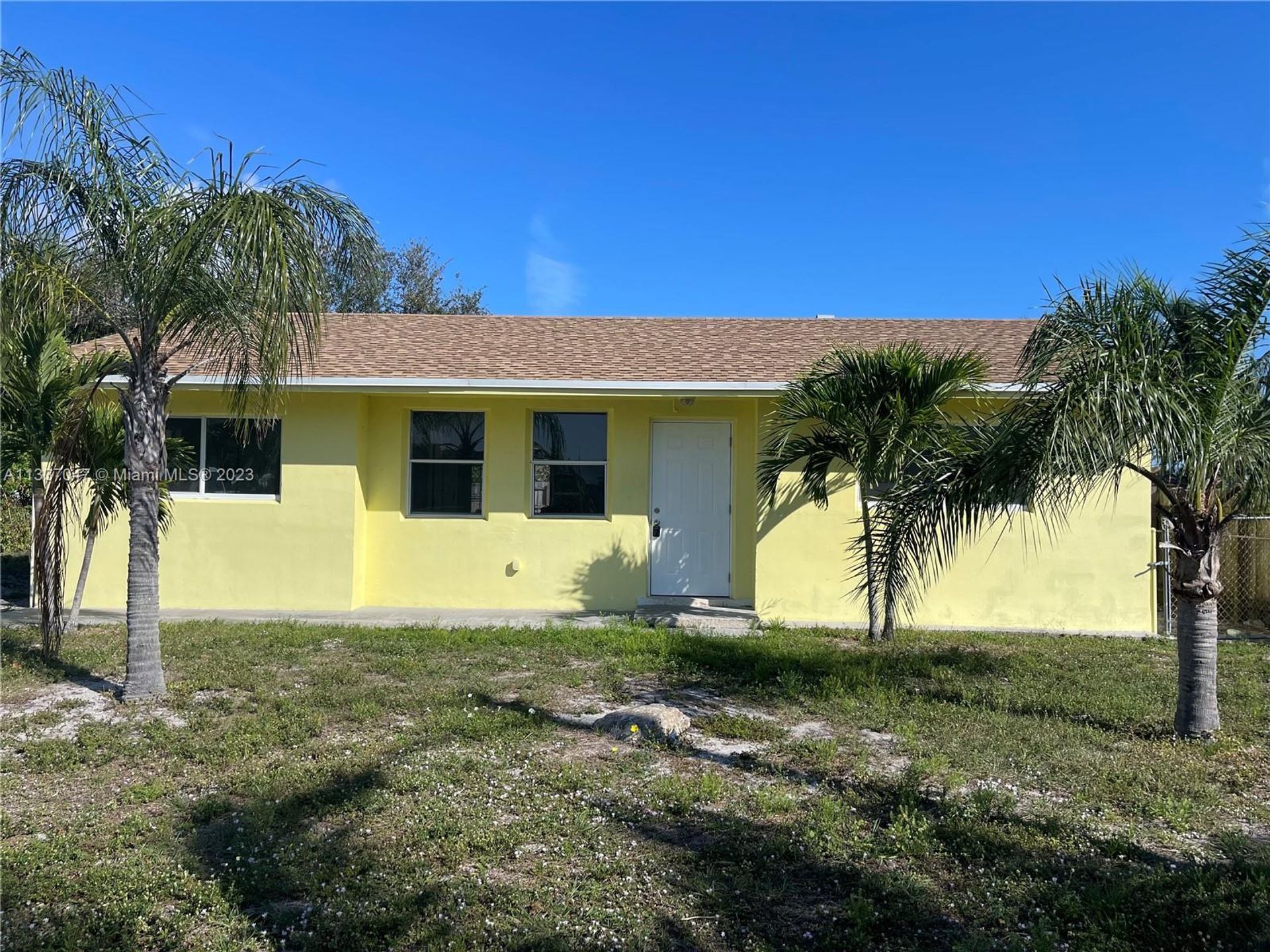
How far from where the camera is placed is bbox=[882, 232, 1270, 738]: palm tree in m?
4.79

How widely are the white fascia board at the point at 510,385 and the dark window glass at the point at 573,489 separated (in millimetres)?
1237

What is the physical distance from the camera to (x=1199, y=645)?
5430 millimetres

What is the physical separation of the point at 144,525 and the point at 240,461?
4.77m

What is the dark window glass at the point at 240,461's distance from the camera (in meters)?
10.5

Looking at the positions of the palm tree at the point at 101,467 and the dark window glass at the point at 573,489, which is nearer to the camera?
the palm tree at the point at 101,467

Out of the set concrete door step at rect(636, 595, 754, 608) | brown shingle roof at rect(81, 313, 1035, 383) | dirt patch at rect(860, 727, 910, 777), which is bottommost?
Answer: dirt patch at rect(860, 727, 910, 777)

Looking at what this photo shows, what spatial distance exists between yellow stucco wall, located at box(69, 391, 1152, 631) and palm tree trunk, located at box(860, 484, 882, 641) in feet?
2.75

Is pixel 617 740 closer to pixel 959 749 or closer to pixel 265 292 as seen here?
pixel 959 749

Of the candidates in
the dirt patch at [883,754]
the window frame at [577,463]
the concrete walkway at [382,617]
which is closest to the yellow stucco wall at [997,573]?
the concrete walkway at [382,617]

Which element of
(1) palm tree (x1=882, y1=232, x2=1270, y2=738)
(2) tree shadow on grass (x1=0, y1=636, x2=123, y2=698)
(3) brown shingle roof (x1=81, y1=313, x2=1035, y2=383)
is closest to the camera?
(1) palm tree (x1=882, y1=232, x2=1270, y2=738)

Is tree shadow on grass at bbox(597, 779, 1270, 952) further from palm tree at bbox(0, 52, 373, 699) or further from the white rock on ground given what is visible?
palm tree at bbox(0, 52, 373, 699)

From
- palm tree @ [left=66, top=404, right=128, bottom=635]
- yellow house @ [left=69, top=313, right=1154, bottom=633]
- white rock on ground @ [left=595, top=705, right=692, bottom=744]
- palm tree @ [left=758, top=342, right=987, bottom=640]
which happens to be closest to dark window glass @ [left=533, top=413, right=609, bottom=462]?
yellow house @ [left=69, top=313, right=1154, bottom=633]

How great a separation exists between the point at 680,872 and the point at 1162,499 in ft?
31.6

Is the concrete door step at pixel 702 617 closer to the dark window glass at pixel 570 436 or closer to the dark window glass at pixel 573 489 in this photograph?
the dark window glass at pixel 573 489
